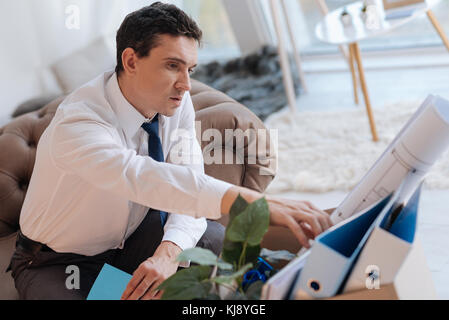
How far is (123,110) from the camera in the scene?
140cm

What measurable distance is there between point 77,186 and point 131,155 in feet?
1.01

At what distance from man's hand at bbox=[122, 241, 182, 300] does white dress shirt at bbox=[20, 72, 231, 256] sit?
8cm

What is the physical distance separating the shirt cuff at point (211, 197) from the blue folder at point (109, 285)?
0.27 metres

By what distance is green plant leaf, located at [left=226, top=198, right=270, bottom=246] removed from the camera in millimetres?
876

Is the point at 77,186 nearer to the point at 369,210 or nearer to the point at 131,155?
the point at 131,155

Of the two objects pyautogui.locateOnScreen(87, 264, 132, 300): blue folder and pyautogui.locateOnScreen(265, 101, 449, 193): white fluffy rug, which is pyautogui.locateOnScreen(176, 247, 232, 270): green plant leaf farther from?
→ pyautogui.locateOnScreen(265, 101, 449, 193): white fluffy rug

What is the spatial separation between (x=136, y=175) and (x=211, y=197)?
0.50 feet

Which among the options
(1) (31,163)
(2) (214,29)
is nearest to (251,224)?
(1) (31,163)

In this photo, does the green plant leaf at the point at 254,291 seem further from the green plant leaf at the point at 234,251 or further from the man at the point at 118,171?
the man at the point at 118,171

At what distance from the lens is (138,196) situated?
42.8 inches

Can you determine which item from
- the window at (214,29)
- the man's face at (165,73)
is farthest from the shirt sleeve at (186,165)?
the window at (214,29)

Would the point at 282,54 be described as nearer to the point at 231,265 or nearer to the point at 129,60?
the point at 129,60

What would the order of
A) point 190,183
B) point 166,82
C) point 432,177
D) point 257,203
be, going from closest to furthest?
1. point 257,203
2. point 190,183
3. point 166,82
4. point 432,177
